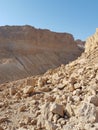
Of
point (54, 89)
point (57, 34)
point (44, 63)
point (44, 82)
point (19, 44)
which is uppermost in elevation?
point (57, 34)

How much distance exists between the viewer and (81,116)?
4902 mm

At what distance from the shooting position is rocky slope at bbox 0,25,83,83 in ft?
121

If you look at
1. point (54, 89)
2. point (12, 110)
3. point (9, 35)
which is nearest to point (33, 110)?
point (12, 110)

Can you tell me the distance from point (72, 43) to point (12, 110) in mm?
44107

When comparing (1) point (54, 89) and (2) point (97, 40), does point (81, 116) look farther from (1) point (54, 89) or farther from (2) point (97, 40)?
(2) point (97, 40)

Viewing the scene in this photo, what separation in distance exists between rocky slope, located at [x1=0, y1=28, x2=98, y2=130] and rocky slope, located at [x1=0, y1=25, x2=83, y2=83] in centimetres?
2578

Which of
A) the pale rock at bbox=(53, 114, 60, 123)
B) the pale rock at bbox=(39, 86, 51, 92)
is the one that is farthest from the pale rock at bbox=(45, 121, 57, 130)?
the pale rock at bbox=(39, 86, 51, 92)

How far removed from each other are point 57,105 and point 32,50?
37.8 metres

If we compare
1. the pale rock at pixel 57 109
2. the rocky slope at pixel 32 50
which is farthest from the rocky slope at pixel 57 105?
the rocky slope at pixel 32 50

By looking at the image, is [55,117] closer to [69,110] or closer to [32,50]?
[69,110]

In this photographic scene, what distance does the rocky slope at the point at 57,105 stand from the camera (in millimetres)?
4948

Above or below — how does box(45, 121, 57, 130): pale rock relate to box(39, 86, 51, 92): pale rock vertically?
below

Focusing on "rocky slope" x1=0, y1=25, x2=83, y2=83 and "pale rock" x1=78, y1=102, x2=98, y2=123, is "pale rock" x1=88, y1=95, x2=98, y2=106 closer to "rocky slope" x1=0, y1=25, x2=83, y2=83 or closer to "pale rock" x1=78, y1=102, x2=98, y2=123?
"pale rock" x1=78, y1=102, x2=98, y2=123

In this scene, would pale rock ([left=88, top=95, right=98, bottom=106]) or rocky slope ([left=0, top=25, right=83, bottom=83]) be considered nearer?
pale rock ([left=88, top=95, right=98, bottom=106])
